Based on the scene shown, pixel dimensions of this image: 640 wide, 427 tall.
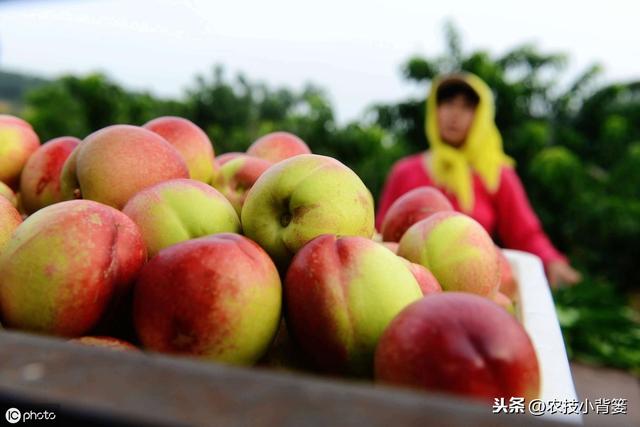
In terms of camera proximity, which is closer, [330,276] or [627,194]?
[330,276]

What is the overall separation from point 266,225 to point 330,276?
0.17m

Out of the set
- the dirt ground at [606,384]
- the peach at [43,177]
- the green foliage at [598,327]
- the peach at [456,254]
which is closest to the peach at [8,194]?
the peach at [43,177]

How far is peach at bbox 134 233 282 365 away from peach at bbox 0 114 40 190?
0.63 m

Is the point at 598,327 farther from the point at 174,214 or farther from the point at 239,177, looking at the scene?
the point at 174,214

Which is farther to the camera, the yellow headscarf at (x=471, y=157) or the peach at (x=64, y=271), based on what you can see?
the yellow headscarf at (x=471, y=157)

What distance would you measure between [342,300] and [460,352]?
169 mm

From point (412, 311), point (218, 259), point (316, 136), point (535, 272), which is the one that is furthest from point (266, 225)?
point (316, 136)

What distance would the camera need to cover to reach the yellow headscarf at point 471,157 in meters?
3.10

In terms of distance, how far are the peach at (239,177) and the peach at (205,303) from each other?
0.33 metres

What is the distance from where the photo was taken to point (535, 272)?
4.20 ft

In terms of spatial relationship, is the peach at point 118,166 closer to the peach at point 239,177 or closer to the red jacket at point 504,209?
the peach at point 239,177

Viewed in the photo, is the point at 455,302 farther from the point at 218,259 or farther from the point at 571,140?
the point at 571,140

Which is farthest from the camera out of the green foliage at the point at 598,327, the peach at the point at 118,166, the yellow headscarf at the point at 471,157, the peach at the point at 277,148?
the green foliage at the point at 598,327

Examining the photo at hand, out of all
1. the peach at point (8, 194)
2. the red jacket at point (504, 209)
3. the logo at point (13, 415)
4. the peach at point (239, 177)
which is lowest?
the red jacket at point (504, 209)
